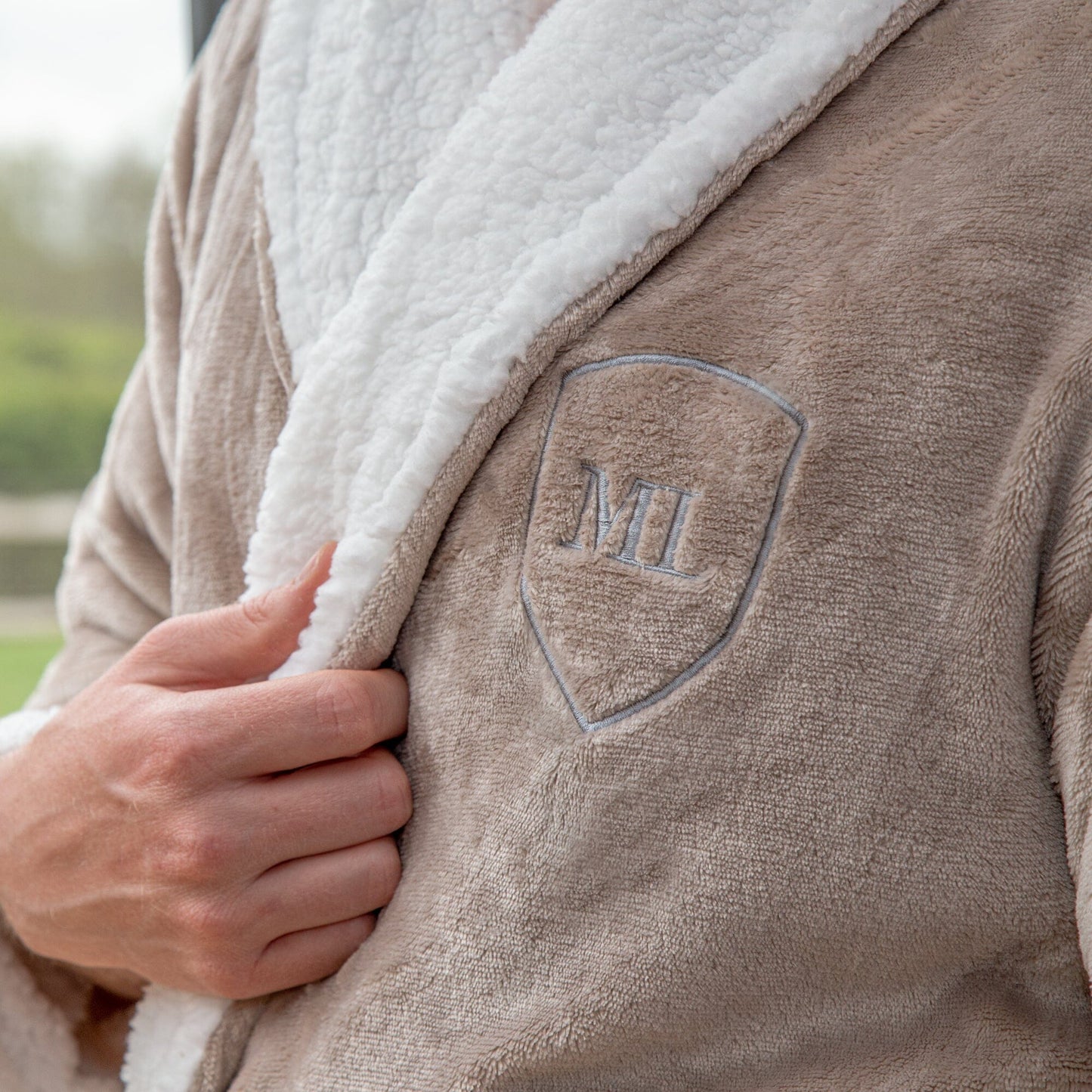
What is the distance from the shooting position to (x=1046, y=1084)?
1.41 feet

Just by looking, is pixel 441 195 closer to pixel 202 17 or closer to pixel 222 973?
pixel 222 973

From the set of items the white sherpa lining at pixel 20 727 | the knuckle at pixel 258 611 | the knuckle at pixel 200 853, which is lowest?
the white sherpa lining at pixel 20 727

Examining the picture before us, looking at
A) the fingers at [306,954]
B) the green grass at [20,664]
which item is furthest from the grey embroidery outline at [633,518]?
the green grass at [20,664]

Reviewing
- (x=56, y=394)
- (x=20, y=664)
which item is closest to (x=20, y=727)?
(x=56, y=394)

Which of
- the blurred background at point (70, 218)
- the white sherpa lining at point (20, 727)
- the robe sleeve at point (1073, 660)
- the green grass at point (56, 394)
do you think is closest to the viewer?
the robe sleeve at point (1073, 660)

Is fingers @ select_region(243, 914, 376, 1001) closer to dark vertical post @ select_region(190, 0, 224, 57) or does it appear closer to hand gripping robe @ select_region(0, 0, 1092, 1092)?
hand gripping robe @ select_region(0, 0, 1092, 1092)

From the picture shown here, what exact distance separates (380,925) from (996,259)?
16.1 inches

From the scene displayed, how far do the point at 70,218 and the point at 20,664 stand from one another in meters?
0.74

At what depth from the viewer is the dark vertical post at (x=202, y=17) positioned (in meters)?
1.03

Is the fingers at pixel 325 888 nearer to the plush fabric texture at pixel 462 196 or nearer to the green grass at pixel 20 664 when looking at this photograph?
the plush fabric texture at pixel 462 196

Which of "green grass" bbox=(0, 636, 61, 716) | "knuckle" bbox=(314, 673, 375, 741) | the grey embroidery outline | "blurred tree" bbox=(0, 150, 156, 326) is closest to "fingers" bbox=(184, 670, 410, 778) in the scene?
"knuckle" bbox=(314, 673, 375, 741)

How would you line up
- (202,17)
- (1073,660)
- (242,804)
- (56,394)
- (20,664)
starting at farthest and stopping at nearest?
1. (20,664)
2. (56,394)
3. (202,17)
4. (242,804)
5. (1073,660)

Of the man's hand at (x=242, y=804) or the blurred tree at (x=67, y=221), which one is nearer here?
the man's hand at (x=242, y=804)

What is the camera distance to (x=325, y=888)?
0.51 metres
